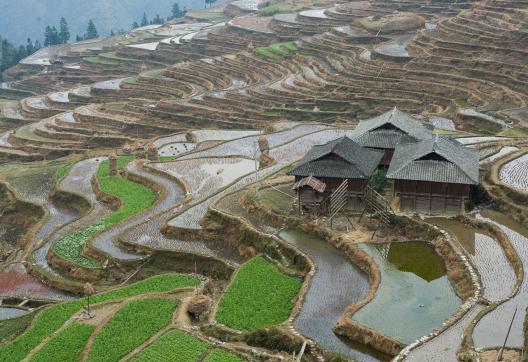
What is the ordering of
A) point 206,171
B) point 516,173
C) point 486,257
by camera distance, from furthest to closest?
point 206,171
point 516,173
point 486,257

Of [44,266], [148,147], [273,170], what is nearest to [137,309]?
[44,266]

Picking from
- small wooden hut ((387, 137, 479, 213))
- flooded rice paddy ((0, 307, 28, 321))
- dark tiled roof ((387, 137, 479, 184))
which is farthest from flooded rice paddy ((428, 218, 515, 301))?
flooded rice paddy ((0, 307, 28, 321))

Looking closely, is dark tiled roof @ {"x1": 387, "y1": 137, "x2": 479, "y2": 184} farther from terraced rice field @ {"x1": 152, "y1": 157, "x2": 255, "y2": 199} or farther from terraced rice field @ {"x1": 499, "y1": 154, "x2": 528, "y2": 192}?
terraced rice field @ {"x1": 152, "y1": 157, "x2": 255, "y2": 199}

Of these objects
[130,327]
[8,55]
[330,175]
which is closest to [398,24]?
[330,175]

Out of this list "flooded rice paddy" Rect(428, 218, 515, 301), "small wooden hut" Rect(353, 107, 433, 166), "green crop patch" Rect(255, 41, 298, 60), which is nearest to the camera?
"flooded rice paddy" Rect(428, 218, 515, 301)

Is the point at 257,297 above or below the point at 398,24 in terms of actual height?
below

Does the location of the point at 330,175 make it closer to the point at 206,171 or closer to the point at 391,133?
the point at 391,133
